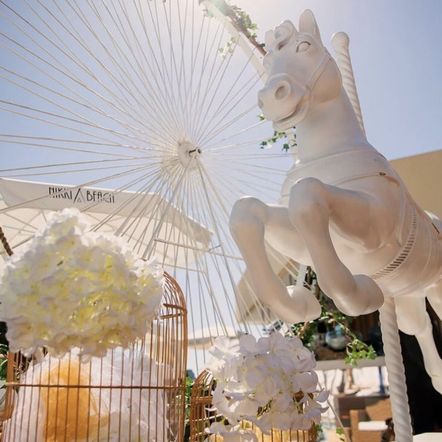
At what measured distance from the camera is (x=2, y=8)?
6.96 ft

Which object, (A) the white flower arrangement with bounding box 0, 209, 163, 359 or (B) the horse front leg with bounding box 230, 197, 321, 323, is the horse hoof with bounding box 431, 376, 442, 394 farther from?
(A) the white flower arrangement with bounding box 0, 209, 163, 359

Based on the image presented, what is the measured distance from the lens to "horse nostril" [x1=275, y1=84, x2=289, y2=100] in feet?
4.09

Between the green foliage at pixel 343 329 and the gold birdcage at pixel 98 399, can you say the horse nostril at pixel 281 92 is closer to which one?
the gold birdcage at pixel 98 399

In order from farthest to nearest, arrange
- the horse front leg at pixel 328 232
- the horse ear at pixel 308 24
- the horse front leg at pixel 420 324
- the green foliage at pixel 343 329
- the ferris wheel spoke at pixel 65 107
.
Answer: the green foliage at pixel 343 329, the ferris wheel spoke at pixel 65 107, the horse front leg at pixel 420 324, the horse ear at pixel 308 24, the horse front leg at pixel 328 232

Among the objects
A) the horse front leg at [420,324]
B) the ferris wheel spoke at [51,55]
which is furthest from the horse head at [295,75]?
the ferris wheel spoke at [51,55]

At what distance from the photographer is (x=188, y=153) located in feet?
8.23

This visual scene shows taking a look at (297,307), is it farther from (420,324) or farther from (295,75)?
(420,324)

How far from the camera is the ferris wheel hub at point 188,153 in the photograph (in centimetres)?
249

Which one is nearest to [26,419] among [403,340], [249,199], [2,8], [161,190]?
[249,199]

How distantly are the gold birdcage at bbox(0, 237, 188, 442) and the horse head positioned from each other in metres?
0.66

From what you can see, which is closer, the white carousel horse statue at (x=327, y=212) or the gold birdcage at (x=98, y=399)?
the white carousel horse statue at (x=327, y=212)

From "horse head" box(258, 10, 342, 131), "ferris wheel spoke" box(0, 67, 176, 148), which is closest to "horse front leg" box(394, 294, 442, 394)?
"horse head" box(258, 10, 342, 131)

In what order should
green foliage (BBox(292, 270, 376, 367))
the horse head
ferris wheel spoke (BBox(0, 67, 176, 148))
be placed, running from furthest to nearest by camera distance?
green foliage (BBox(292, 270, 376, 367)), ferris wheel spoke (BBox(0, 67, 176, 148)), the horse head

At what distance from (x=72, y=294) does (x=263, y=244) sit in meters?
0.41
